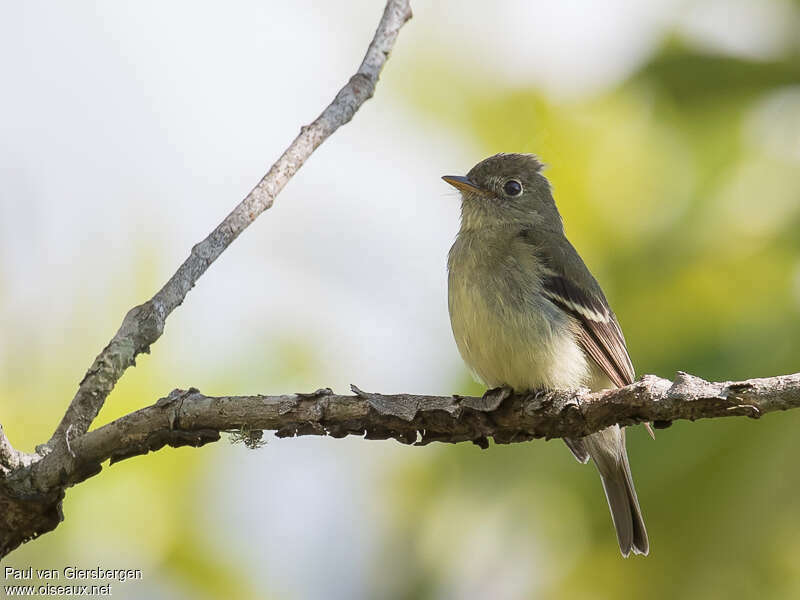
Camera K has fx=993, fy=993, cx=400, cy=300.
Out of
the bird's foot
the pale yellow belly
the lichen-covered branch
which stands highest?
the pale yellow belly

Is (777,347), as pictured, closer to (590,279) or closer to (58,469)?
(590,279)

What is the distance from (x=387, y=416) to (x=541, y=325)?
67.7 inches

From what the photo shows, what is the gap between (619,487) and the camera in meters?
5.48

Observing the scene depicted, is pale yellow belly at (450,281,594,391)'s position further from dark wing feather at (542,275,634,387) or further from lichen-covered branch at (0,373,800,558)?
lichen-covered branch at (0,373,800,558)

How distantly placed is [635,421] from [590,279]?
2.33m

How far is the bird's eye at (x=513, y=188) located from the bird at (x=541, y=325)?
0.79 feet

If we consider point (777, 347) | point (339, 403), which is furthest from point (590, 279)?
point (339, 403)

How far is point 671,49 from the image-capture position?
6680 millimetres

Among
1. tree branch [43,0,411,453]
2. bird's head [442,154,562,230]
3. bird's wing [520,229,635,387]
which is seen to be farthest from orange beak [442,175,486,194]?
tree branch [43,0,411,453]

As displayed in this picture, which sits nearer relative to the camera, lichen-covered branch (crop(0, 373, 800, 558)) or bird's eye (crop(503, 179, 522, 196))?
lichen-covered branch (crop(0, 373, 800, 558))

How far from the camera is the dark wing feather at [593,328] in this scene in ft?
16.8

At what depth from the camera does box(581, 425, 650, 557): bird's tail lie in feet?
17.4

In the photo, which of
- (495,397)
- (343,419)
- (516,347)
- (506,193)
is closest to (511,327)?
(516,347)

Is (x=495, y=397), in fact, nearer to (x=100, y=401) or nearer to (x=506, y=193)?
(x=100, y=401)
